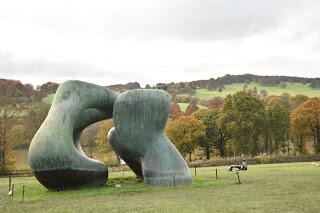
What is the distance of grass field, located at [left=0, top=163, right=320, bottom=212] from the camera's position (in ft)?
49.1

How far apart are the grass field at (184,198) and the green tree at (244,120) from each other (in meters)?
30.7

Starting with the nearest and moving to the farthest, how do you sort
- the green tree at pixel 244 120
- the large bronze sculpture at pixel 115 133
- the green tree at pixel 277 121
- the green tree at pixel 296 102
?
the large bronze sculpture at pixel 115 133 → the green tree at pixel 244 120 → the green tree at pixel 277 121 → the green tree at pixel 296 102

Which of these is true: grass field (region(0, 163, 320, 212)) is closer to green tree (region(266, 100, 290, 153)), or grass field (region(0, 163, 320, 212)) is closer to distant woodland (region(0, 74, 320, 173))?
distant woodland (region(0, 74, 320, 173))

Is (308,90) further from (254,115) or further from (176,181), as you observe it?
(176,181)

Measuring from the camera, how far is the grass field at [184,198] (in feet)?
49.1

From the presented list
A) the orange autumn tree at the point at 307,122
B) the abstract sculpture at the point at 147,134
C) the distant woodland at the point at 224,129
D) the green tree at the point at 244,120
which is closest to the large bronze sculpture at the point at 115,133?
the abstract sculpture at the point at 147,134

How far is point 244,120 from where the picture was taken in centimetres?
5375

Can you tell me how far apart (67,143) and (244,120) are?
116 ft

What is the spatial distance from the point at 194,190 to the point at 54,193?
21.5ft

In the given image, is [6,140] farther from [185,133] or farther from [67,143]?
[67,143]

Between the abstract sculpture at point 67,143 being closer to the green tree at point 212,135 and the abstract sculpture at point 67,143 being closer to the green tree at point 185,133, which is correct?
the green tree at point 185,133

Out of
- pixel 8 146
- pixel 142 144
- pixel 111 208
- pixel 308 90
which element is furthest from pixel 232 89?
pixel 111 208

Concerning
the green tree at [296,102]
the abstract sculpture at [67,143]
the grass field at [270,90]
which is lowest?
the abstract sculpture at [67,143]

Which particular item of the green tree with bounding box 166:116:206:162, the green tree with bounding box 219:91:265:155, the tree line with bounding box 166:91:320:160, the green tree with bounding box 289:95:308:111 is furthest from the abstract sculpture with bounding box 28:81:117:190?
the green tree with bounding box 289:95:308:111
